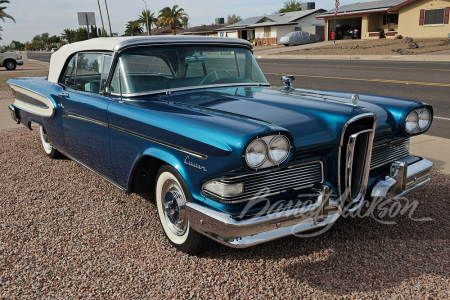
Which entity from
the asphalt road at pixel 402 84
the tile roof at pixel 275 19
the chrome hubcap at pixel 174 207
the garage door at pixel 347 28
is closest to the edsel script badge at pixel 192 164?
the chrome hubcap at pixel 174 207

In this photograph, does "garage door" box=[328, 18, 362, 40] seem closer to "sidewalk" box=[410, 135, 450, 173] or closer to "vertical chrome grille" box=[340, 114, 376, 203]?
"sidewalk" box=[410, 135, 450, 173]

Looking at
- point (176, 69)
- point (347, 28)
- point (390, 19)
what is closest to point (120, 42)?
point (176, 69)

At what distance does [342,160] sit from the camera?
112 inches

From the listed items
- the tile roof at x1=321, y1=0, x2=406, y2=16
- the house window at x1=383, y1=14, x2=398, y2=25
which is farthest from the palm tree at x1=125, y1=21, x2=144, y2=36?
the house window at x1=383, y1=14, x2=398, y2=25

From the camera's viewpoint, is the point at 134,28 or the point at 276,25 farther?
the point at 134,28

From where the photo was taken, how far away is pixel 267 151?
2459 mm

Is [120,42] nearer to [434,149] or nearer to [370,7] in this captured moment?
[434,149]

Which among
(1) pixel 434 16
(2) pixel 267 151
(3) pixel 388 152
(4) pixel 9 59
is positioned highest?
(1) pixel 434 16

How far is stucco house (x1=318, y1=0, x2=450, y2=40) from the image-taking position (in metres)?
29.2

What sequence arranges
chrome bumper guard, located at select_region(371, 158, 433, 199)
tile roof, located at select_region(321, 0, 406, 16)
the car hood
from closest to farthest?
the car hood
chrome bumper guard, located at select_region(371, 158, 433, 199)
tile roof, located at select_region(321, 0, 406, 16)

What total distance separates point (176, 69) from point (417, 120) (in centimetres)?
208

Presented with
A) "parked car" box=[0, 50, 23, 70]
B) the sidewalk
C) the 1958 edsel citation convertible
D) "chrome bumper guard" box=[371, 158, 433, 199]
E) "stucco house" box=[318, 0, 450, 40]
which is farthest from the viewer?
"stucco house" box=[318, 0, 450, 40]

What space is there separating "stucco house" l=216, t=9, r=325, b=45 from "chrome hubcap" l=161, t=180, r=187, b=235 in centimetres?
4295

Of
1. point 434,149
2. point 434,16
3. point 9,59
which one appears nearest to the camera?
point 434,149
